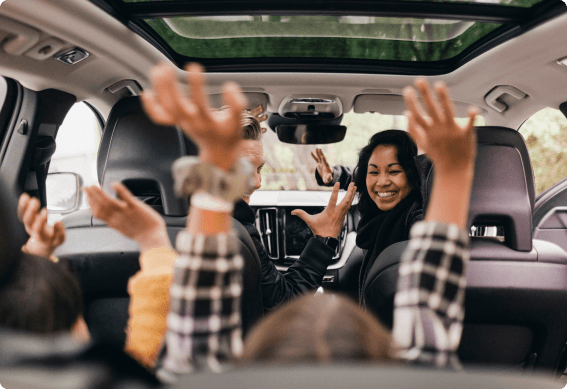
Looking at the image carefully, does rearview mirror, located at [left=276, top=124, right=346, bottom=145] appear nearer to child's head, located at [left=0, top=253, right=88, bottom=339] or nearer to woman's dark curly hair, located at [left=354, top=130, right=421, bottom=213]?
woman's dark curly hair, located at [left=354, top=130, right=421, bottom=213]

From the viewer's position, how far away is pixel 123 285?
1405 mm

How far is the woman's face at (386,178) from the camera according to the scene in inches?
73.7

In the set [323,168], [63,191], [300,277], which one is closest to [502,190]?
[300,277]

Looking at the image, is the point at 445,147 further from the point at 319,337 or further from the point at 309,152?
the point at 309,152

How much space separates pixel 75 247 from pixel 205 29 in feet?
4.19

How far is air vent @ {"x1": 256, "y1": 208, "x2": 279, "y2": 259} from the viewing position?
3203 mm

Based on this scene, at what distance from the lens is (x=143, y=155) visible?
1.43 meters

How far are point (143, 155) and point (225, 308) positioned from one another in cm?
102

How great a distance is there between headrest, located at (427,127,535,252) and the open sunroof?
0.55m

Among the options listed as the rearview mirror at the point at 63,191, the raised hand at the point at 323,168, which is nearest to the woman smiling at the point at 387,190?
the raised hand at the point at 323,168

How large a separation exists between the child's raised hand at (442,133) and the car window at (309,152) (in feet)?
4.82

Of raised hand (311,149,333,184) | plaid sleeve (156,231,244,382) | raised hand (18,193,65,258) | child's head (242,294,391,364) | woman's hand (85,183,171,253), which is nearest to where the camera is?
child's head (242,294,391,364)

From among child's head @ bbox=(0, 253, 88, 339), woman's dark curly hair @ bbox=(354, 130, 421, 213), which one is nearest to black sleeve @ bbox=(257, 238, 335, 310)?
woman's dark curly hair @ bbox=(354, 130, 421, 213)

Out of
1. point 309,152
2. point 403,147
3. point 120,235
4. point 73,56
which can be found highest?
point 73,56
